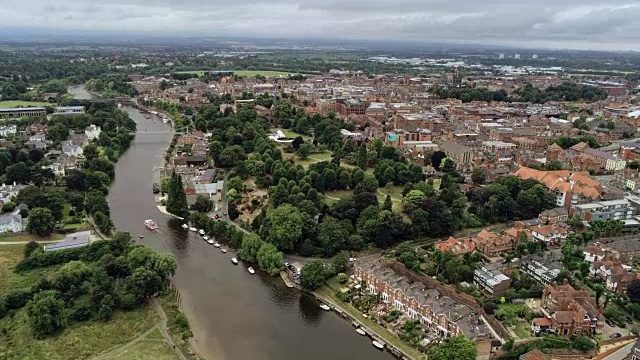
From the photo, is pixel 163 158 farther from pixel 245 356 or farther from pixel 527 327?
pixel 527 327

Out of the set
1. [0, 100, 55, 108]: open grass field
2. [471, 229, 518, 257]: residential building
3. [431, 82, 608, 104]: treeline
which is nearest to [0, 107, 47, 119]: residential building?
[0, 100, 55, 108]: open grass field

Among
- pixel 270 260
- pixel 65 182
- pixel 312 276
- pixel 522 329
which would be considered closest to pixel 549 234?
pixel 522 329

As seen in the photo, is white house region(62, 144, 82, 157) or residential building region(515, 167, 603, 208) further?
white house region(62, 144, 82, 157)

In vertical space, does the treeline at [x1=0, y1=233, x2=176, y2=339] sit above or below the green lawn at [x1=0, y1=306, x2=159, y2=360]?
above

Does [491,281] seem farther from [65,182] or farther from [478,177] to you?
[65,182]

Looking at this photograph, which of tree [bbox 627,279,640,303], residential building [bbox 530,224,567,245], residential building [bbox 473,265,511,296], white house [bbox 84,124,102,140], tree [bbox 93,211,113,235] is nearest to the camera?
tree [bbox 627,279,640,303]

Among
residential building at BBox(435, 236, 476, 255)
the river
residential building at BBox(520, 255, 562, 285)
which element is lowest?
the river

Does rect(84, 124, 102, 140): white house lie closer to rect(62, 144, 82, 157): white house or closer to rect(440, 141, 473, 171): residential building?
rect(62, 144, 82, 157): white house
